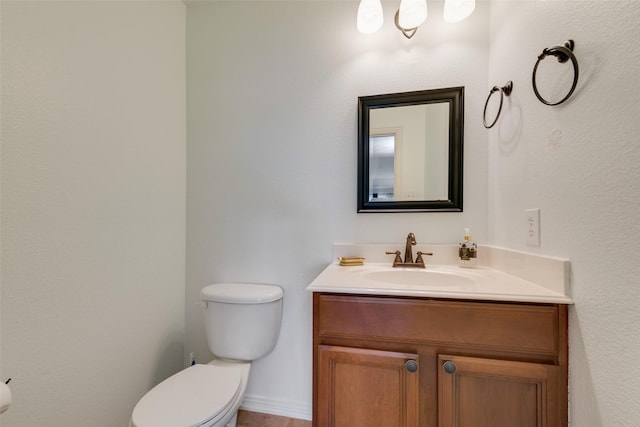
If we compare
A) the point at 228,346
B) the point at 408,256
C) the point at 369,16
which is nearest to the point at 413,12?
the point at 369,16

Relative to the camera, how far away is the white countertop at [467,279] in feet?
2.36

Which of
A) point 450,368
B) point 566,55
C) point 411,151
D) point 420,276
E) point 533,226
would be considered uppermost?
point 566,55

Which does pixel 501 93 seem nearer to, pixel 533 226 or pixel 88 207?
pixel 533 226

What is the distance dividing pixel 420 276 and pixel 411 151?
0.62m

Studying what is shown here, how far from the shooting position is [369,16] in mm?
1184

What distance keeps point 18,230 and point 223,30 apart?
1405mm

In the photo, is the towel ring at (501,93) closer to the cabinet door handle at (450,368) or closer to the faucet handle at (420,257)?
the faucet handle at (420,257)

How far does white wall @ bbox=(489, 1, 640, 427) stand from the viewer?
1.73 ft

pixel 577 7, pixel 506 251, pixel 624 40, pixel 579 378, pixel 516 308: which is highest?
pixel 577 7

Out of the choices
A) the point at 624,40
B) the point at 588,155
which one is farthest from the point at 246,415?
the point at 624,40

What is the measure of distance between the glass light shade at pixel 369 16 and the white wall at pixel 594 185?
592 mm

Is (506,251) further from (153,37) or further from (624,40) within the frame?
(153,37)

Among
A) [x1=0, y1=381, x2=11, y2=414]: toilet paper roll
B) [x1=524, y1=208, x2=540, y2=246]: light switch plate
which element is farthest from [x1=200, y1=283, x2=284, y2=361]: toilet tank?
[x1=524, y1=208, x2=540, y2=246]: light switch plate

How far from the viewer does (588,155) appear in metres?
0.64
